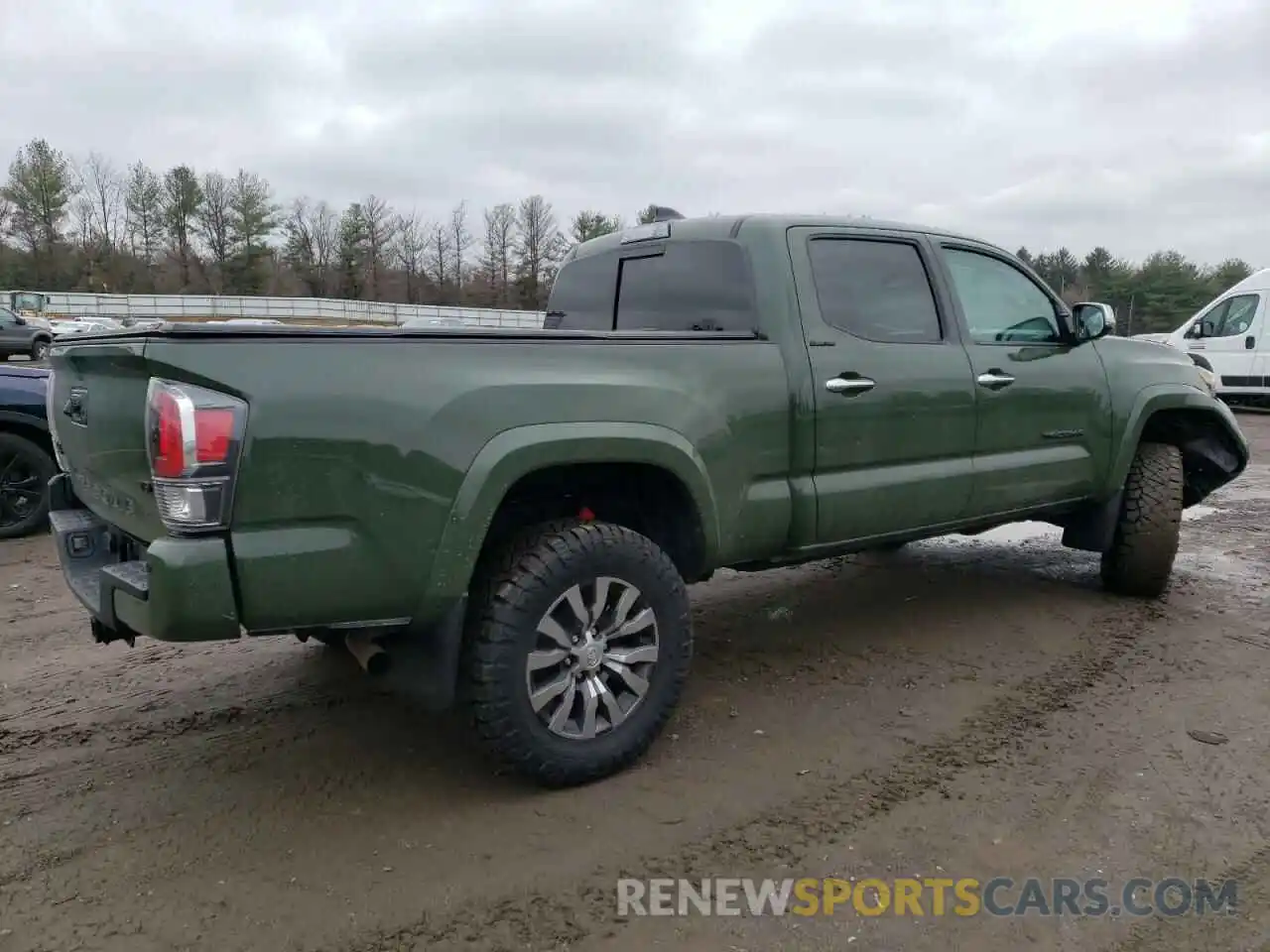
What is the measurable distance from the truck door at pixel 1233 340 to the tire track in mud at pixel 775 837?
575 inches

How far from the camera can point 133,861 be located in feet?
8.70

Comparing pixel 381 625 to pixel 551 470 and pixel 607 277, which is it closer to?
pixel 551 470

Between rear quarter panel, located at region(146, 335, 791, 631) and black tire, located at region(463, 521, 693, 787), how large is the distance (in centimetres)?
20

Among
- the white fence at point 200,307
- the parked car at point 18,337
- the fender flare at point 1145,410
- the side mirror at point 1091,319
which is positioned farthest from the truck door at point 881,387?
the white fence at point 200,307

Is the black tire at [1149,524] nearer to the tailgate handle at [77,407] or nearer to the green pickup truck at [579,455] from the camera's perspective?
the green pickup truck at [579,455]

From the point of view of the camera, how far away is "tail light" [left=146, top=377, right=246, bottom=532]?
7.77 ft

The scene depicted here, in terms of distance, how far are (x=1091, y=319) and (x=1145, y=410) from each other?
0.64 metres

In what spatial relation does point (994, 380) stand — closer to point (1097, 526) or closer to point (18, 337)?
point (1097, 526)

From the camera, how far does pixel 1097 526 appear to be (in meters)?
5.03

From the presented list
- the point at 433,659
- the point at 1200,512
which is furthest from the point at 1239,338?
the point at 433,659

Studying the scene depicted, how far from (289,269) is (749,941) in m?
69.8

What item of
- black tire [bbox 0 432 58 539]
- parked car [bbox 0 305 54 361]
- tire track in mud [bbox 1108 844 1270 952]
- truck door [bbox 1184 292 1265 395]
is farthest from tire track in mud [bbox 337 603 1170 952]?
parked car [bbox 0 305 54 361]

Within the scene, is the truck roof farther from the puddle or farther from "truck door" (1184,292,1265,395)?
"truck door" (1184,292,1265,395)

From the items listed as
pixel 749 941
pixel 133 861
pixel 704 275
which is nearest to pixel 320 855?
pixel 133 861
